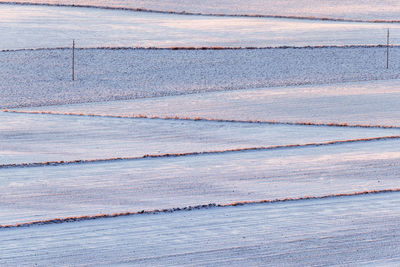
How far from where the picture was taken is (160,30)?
2767cm

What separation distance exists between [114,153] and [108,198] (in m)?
2.27

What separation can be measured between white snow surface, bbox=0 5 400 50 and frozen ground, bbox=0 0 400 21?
5.39 ft

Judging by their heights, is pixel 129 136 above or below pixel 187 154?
below

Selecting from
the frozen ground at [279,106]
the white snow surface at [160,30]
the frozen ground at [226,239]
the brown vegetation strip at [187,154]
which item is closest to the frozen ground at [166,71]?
the frozen ground at [279,106]

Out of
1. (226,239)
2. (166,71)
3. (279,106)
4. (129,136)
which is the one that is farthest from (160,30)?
(226,239)

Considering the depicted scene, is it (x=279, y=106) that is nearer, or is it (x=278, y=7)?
(x=279, y=106)

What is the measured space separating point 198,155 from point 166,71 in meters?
9.06

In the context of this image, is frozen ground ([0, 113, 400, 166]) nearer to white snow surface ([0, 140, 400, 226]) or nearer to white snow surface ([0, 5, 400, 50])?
white snow surface ([0, 140, 400, 226])

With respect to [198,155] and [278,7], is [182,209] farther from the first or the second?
[278,7]

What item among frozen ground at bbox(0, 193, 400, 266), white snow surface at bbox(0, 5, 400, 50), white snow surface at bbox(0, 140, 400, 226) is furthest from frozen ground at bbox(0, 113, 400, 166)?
white snow surface at bbox(0, 5, 400, 50)

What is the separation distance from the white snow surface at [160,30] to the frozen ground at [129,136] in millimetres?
10606

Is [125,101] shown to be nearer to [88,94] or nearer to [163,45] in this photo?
[88,94]

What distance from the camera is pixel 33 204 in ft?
29.7

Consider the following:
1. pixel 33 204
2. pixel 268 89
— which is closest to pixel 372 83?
pixel 268 89
